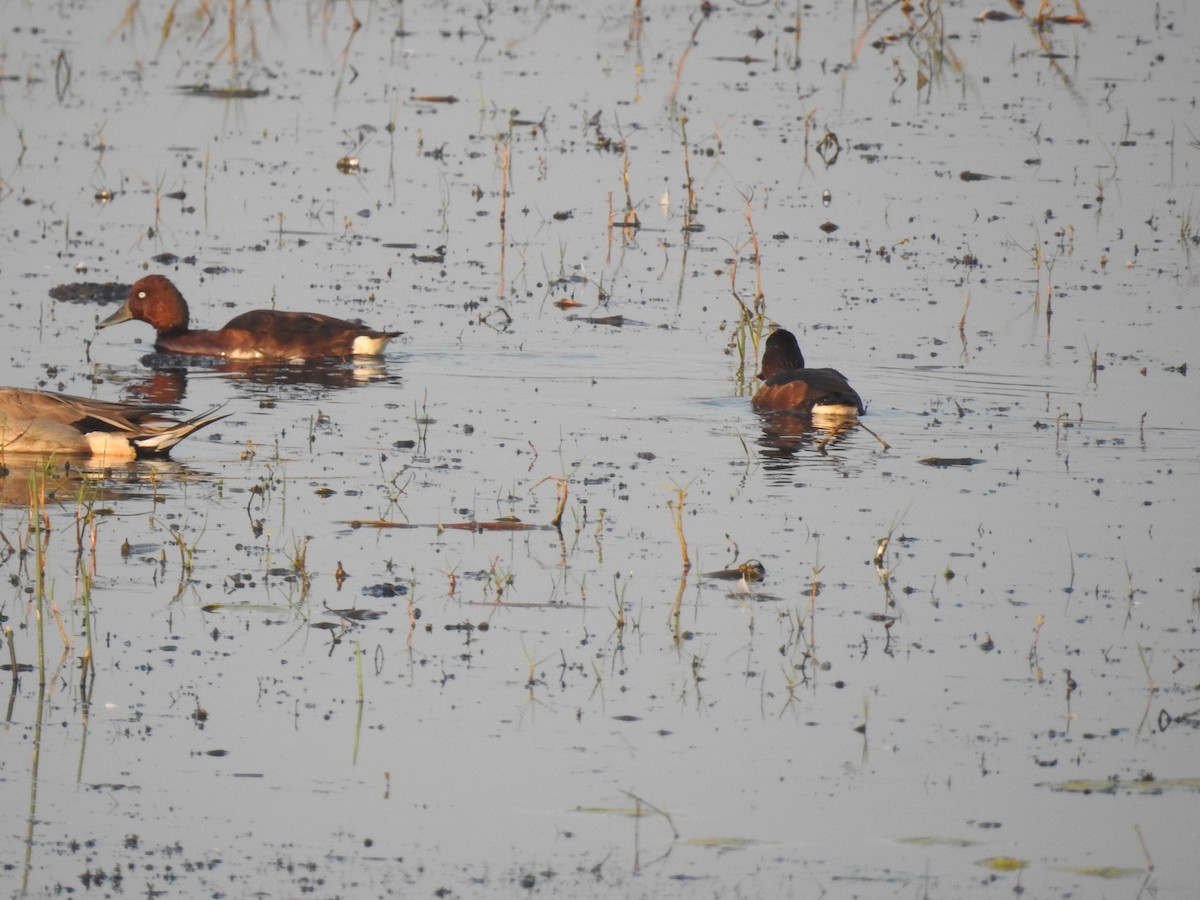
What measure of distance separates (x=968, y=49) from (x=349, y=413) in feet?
49.9

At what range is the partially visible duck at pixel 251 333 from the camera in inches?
547

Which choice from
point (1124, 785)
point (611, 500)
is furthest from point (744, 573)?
point (1124, 785)

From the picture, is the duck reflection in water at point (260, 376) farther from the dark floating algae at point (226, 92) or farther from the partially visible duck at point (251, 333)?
the dark floating algae at point (226, 92)

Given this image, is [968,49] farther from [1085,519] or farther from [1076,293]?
[1085,519]

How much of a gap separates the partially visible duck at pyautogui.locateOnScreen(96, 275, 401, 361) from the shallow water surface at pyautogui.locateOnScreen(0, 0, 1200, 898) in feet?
0.56

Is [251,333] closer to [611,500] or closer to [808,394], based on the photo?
[808,394]

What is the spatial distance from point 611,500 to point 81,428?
123 inches

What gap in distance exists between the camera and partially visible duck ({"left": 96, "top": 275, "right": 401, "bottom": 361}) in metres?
13.9

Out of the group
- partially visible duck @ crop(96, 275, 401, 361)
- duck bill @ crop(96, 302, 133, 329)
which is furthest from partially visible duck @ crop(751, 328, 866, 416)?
duck bill @ crop(96, 302, 133, 329)

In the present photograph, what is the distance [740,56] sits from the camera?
82.2 feet

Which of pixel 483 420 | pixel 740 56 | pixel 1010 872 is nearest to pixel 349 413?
pixel 483 420

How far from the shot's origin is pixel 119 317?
14562mm

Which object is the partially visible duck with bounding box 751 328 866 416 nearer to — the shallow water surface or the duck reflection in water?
the shallow water surface

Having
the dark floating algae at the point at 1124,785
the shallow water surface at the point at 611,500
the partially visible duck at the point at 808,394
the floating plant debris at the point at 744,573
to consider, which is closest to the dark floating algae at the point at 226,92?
the shallow water surface at the point at 611,500
